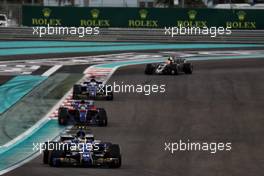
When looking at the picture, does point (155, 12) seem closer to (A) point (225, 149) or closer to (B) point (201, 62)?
(B) point (201, 62)

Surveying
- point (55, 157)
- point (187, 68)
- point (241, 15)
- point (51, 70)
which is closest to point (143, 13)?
point (241, 15)

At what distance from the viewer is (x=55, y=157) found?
17609mm

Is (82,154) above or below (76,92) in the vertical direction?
above

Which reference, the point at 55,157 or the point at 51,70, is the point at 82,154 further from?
the point at 51,70

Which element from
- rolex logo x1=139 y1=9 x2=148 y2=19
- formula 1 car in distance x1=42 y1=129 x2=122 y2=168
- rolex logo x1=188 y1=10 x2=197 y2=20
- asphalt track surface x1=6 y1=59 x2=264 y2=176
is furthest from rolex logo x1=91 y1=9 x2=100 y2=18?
formula 1 car in distance x1=42 y1=129 x2=122 y2=168

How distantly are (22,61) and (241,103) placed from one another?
50.0 ft

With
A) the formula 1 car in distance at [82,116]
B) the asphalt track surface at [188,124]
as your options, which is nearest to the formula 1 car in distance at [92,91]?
the asphalt track surface at [188,124]

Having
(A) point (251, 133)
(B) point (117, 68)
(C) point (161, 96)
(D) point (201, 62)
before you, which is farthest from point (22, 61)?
(A) point (251, 133)

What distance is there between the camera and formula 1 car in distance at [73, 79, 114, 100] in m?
28.6

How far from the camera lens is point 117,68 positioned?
3916 centimetres

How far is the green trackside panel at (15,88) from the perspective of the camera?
92.4 ft

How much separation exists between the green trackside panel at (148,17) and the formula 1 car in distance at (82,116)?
29.3m

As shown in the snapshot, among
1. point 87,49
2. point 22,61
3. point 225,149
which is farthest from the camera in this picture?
point 87,49

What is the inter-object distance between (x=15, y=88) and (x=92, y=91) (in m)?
4.04
